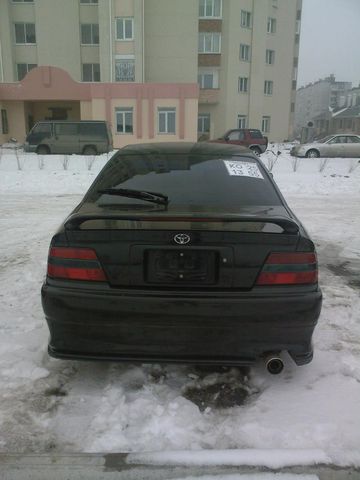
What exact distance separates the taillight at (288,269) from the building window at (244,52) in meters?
40.3

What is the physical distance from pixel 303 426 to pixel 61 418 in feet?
4.83

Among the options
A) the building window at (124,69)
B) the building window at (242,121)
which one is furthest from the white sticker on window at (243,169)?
the building window at (242,121)

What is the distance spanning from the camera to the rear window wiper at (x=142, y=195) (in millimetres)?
3312

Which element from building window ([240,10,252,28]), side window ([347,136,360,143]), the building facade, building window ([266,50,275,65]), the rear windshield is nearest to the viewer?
the rear windshield

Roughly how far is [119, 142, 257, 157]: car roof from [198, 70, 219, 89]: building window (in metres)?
37.1

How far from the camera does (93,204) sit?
11.2 feet

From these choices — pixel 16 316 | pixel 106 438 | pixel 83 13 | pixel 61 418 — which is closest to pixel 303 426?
pixel 106 438

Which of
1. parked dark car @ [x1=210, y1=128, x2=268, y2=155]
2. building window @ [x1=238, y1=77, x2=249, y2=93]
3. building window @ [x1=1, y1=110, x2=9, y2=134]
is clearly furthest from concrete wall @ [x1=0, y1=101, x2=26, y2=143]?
building window @ [x1=238, y1=77, x2=249, y2=93]

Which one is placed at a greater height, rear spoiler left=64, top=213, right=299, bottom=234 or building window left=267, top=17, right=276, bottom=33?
building window left=267, top=17, right=276, bottom=33

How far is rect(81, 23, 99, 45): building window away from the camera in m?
37.3

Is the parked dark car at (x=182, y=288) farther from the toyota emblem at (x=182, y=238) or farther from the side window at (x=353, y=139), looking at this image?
the side window at (x=353, y=139)

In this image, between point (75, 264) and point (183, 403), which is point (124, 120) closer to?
point (75, 264)

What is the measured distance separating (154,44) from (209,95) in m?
6.07

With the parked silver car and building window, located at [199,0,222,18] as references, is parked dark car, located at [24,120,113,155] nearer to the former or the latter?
the parked silver car
